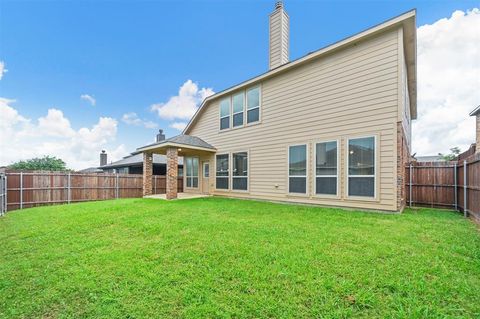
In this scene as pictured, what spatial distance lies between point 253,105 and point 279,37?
3.33 m

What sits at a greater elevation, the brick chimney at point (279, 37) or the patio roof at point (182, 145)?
the brick chimney at point (279, 37)

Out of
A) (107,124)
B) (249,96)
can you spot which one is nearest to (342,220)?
(249,96)

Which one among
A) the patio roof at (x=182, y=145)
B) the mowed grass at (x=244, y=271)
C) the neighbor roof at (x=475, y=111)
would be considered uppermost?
the neighbor roof at (x=475, y=111)

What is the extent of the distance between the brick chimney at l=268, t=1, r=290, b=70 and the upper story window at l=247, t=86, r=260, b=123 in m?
1.38

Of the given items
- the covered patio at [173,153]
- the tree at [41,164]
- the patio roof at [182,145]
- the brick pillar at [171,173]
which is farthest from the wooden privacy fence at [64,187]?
the tree at [41,164]

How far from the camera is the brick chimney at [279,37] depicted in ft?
34.4

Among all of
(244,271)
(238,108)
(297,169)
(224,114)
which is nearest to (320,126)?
(297,169)

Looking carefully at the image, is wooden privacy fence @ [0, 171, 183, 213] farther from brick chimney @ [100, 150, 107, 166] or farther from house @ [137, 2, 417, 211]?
brick chimney @ [100, 150, 107, 166]

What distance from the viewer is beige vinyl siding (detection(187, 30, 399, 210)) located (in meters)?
6.74

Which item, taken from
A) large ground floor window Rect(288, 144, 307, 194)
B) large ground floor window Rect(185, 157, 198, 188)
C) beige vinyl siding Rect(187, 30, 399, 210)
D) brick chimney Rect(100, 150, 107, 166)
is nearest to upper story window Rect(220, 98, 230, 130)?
beige vinyl siding Rect(187, 30, 399, 210)

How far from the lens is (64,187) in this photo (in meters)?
11.6

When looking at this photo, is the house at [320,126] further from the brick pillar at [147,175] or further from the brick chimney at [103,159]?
the brick chimney at [103,159]

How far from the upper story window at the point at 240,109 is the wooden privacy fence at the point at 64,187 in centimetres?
625

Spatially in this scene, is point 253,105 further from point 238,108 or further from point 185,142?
point 185,142
